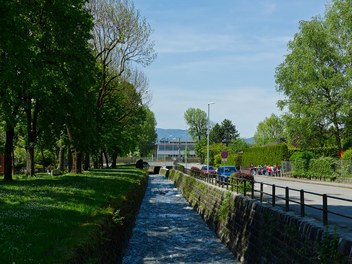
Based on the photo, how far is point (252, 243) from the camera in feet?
49.1

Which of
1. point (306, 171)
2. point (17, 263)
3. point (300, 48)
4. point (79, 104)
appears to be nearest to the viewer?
point (17, 263)

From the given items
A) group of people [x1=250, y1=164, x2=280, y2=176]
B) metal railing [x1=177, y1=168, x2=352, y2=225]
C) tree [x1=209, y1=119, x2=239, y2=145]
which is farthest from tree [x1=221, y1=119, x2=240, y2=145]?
metal railing [x1=177, y1=168, x2=352, y2=225]

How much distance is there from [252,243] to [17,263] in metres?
9.44

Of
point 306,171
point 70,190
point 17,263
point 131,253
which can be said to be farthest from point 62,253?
point 306,171

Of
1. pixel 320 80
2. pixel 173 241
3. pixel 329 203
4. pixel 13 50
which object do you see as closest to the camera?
pixel 13 50

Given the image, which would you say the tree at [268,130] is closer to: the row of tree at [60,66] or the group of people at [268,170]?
the group of people at [268,170]

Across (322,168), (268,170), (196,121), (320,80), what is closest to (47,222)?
(322,168)

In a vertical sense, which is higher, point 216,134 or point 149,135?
point 216,134

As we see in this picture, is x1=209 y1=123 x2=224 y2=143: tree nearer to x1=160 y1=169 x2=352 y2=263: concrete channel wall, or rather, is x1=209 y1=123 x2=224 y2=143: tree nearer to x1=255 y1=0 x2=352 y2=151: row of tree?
x1=255 y1=0 x2=352 y2=151: row of tree

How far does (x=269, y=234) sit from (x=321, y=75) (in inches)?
1572

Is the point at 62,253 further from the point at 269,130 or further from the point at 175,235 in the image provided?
the point at 269,130

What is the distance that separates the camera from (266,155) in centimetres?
6750

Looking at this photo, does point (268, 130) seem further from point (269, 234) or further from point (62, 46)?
point (269, 234)

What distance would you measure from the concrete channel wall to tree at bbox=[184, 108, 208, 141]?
139 m
